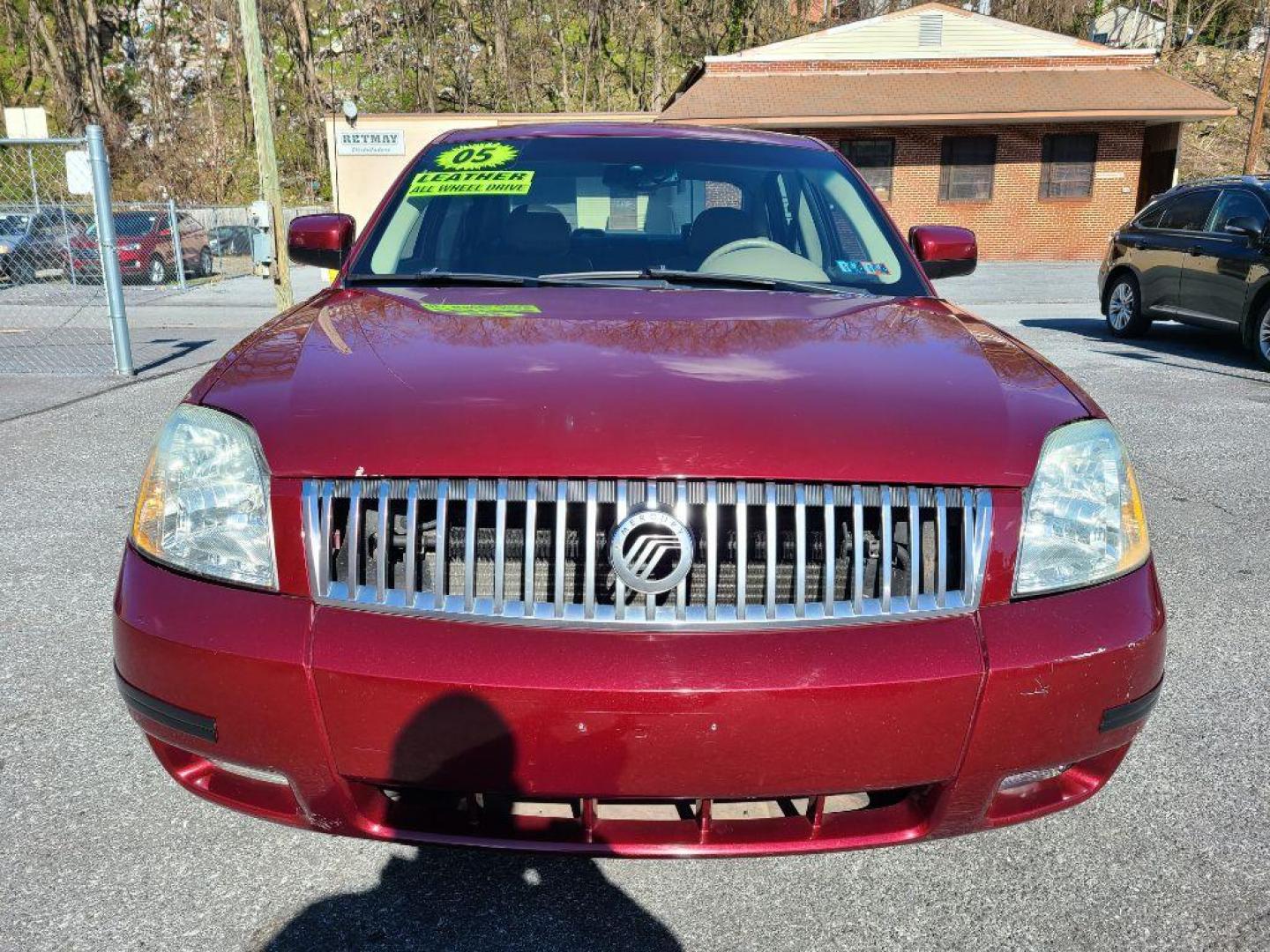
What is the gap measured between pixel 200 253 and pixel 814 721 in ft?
76.2

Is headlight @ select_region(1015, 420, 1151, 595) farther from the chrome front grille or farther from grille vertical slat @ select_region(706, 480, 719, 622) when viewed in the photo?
grille vertical slat @ select_region(706, 480, 719, 622)

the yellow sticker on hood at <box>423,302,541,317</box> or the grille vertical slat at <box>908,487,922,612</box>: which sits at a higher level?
the yellow sticker on hood at <box>423,302,541,317</box>

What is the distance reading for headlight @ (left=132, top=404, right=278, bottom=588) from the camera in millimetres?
1862

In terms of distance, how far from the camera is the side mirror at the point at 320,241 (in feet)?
11.6

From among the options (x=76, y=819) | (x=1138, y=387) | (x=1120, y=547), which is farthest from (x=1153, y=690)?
(x=1138, y=387)

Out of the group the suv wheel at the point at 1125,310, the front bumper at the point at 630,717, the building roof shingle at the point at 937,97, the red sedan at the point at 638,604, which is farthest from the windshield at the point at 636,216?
the building roof shingle at the point at 937,97

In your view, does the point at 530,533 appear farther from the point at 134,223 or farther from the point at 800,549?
the point at 134,223

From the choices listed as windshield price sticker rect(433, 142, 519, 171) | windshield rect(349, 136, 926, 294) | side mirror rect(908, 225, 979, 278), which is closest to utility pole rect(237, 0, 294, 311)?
windshield price sticker rect(433, 142, 519, 171)

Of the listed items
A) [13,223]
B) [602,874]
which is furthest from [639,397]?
[13,223]

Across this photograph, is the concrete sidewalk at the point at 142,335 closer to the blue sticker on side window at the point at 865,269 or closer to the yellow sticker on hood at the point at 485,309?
the yellow sticker on hood at the point at 485,309

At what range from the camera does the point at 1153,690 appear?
197cm

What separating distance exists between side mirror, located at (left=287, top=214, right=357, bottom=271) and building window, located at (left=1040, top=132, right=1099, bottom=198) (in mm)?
26508

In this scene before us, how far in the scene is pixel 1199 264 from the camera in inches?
407

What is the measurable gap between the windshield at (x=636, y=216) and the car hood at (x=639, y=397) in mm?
580
